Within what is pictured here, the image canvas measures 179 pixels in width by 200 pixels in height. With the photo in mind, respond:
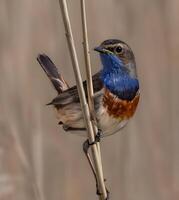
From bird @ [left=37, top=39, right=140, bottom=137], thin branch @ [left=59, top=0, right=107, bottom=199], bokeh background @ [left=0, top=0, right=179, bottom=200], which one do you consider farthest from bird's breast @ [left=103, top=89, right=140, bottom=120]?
bokeh background @ [left=0, top=0, right=179, bottom=200]

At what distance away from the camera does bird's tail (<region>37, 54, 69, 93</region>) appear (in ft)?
8.56

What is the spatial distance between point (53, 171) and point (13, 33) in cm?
67

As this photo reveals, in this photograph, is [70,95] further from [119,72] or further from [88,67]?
[88,67]

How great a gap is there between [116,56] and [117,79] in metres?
0.08

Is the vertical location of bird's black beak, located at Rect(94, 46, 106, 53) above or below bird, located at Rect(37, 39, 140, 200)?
above

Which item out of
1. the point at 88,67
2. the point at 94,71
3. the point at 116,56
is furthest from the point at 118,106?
the point at 94,71

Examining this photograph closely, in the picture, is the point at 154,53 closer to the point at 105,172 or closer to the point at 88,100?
the point at 105,172

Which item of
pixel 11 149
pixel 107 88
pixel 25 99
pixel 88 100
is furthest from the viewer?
pixel 25 99

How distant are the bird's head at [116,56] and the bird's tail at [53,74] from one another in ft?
0.75

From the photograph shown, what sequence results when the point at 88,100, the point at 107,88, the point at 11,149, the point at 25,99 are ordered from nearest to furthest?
the point at 88,100, the point at 107,88, the point at 11,149, the point at 25,99

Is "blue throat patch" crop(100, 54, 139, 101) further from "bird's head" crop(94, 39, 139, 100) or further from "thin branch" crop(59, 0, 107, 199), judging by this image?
"thin branch" crop(59, 0, 107, 199)

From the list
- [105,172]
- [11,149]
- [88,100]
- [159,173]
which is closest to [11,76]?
[11,149]

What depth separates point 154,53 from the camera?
136 inches

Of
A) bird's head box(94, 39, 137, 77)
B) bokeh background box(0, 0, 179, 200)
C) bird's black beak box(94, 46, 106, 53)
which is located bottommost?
bokeh background box(0, 0, 179, 200)
